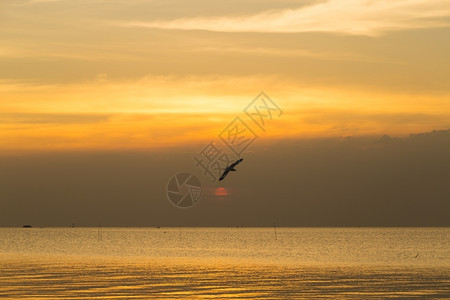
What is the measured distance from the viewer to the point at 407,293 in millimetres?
57875

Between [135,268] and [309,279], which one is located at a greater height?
[135,268]


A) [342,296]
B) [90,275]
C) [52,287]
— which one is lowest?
[342,296]

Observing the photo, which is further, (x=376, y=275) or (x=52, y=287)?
(x=376, y=275)

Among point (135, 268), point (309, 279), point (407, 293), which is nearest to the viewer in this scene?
point (407, 293)

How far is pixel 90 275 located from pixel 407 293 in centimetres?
3275

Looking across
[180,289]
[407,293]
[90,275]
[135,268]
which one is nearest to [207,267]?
[135,268]

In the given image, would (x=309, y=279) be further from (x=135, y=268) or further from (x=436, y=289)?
(x=135, y=268)

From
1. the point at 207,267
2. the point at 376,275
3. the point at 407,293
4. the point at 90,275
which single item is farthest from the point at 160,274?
the point at 407,293

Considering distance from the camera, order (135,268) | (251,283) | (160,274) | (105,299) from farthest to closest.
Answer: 1. (135,268)
2. (160,274)
3. (251,283)
4. (105,299)

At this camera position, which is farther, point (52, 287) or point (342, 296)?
point (52, 287)

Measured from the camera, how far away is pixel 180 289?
59938 mm

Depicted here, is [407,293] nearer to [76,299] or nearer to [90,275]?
[76,299]

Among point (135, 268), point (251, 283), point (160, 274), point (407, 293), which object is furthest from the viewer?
point (135, 268)

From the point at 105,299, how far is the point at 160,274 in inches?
977
